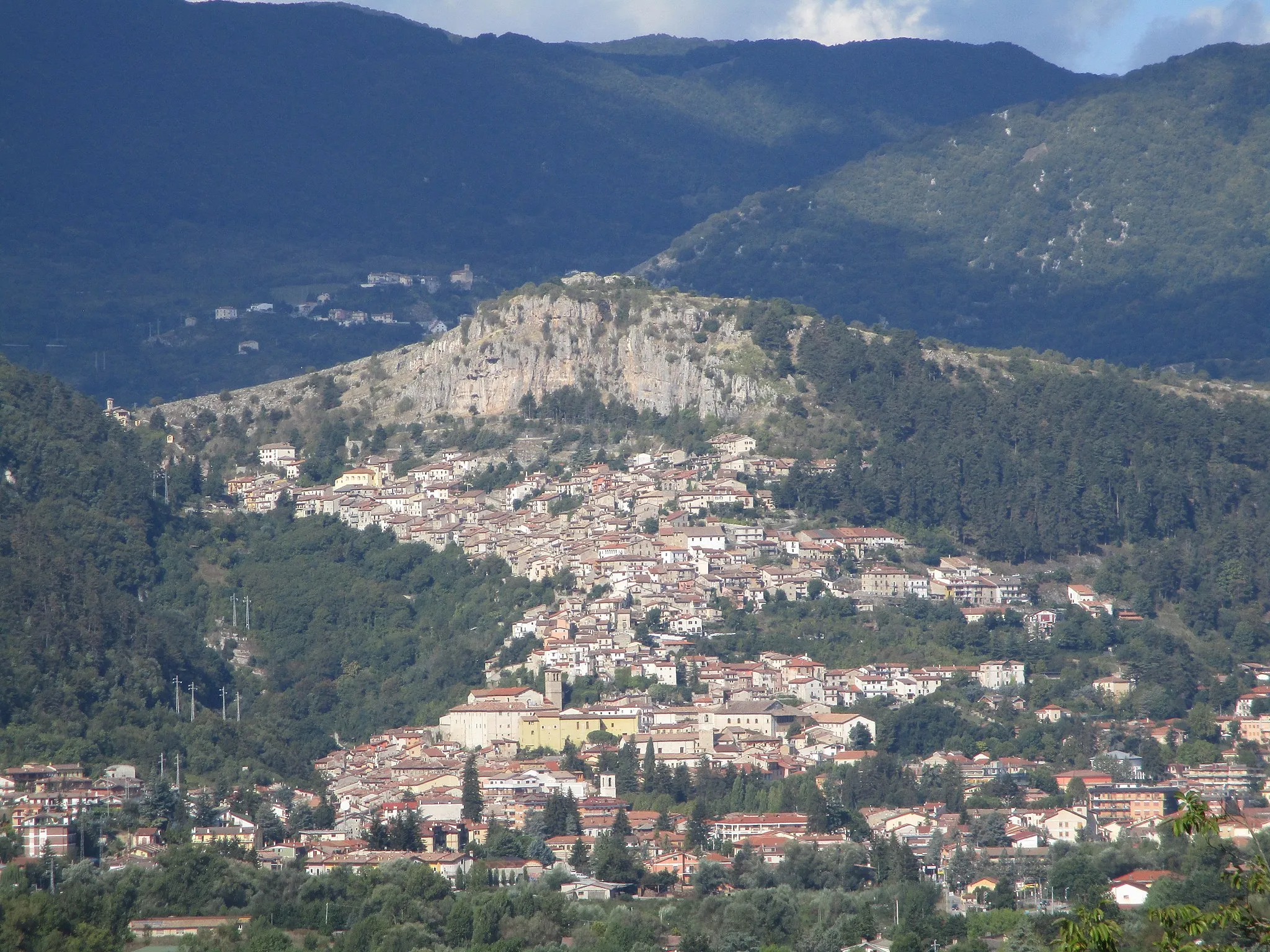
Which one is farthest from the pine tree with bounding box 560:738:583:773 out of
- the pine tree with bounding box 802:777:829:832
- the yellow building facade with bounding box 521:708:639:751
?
the pine tree with bounding box 802:777:829:832

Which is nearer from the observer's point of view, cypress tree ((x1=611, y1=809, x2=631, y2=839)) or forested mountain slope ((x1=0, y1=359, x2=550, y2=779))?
cypress tree ((x1=611, y1=809, x2=631, y2=839))

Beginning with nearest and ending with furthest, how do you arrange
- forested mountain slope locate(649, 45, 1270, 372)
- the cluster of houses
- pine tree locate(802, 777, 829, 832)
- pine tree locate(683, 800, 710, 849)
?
pine tree locate(683, 800, 710, 849) → pine tree locate(802, 777, 829, 832) → the cluster of houses → forested mountain slope locate(649, 45, 1270, 372)

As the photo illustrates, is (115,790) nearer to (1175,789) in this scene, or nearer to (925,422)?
(1175,789)

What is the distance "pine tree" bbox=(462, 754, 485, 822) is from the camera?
76.1 meters

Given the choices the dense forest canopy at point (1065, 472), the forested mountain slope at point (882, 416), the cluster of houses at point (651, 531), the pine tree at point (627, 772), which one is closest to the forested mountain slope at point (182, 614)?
the cluster of houses at point (651, 531)

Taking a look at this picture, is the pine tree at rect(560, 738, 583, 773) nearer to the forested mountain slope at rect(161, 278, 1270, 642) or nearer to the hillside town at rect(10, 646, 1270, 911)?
the hillside town at rect(10, 646, 1270, 911)

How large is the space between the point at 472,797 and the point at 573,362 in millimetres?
52139

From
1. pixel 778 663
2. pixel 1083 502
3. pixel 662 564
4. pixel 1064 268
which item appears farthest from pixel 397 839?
pixel 1064 268

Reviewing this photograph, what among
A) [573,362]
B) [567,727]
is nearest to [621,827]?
[567,727]

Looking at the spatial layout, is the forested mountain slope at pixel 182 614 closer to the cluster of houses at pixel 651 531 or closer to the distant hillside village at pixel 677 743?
the distant hillside village at pixel 677 743

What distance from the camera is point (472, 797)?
7669 centimetres

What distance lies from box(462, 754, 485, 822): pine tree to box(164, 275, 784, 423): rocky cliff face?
45713 millimetres

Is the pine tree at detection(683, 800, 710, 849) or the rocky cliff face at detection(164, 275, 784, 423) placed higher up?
the rocky cliff face at detection(164, 275, 784, 423)

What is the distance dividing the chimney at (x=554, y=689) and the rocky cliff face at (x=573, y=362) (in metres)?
33.6
